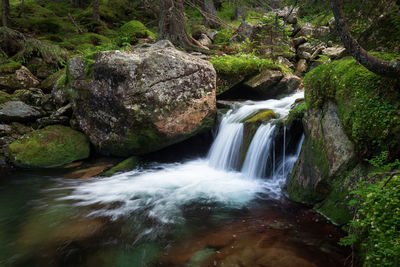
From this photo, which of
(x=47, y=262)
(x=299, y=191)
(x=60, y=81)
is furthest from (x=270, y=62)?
(x=47, y=262)

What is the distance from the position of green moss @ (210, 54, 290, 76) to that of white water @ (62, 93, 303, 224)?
5.47 feet

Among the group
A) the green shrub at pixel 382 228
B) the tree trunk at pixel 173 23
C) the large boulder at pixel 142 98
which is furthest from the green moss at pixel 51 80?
the green shrub at pixel 382 228

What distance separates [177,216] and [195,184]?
163 centimetres

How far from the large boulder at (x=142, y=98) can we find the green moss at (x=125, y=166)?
274mm

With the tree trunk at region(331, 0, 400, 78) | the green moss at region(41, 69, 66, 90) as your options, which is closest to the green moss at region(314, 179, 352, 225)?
the tree trunk at region(331, 0, 400, 78)

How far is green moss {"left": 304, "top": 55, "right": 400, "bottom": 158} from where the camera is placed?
277 cm

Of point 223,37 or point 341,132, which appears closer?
point 341,132

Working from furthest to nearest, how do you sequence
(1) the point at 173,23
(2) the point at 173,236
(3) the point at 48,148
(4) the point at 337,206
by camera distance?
(1) the point at 173,23 < (3) the point at 48,148 < (2) the point at 173,236 < (4) the point at 337,206

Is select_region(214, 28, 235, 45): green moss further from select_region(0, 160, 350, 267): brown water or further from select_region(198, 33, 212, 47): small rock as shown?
select_region(0, 160, 350, 267): brown water

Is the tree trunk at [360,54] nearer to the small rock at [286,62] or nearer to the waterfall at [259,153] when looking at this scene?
the waterfall at [259,153]

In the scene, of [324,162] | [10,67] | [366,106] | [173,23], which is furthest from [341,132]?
[10,67]

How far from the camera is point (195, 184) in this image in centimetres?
582

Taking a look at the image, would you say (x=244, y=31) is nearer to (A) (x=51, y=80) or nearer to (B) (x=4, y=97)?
(A) (x=51, y=80)

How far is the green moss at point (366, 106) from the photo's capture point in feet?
9.09
